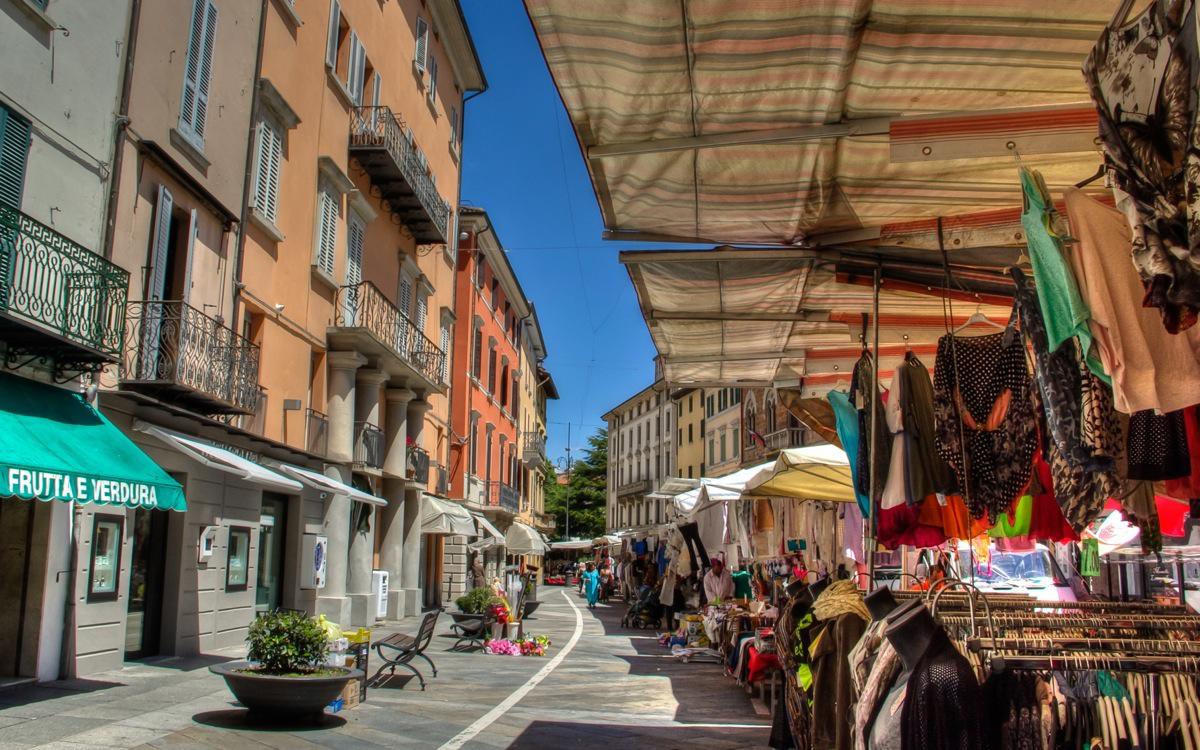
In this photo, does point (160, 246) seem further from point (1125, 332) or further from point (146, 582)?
point (1125, 332)

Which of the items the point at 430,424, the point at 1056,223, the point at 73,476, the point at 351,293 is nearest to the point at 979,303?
the point at 1056,223

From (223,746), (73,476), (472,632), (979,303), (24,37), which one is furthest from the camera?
(472,632)

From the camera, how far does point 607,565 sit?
163 ft

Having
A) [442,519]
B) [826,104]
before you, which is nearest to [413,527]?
[442,519]

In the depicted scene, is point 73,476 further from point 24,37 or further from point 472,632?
point 472,632

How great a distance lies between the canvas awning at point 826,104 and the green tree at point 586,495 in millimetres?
78893

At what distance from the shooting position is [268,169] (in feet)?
54.0

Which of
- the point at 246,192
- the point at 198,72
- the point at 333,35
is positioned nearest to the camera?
the point at 198,72

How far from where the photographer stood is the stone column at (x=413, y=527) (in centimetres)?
2517

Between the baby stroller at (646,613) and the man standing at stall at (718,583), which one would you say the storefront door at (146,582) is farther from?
the baby stroller at (646,613)

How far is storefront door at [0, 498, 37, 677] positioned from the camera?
10.3 m

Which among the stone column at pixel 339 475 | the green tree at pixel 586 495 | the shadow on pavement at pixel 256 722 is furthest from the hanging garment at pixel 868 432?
the green tree at pixel 586 495

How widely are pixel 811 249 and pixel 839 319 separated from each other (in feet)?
5.20

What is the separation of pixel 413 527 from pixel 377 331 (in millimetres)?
6853
